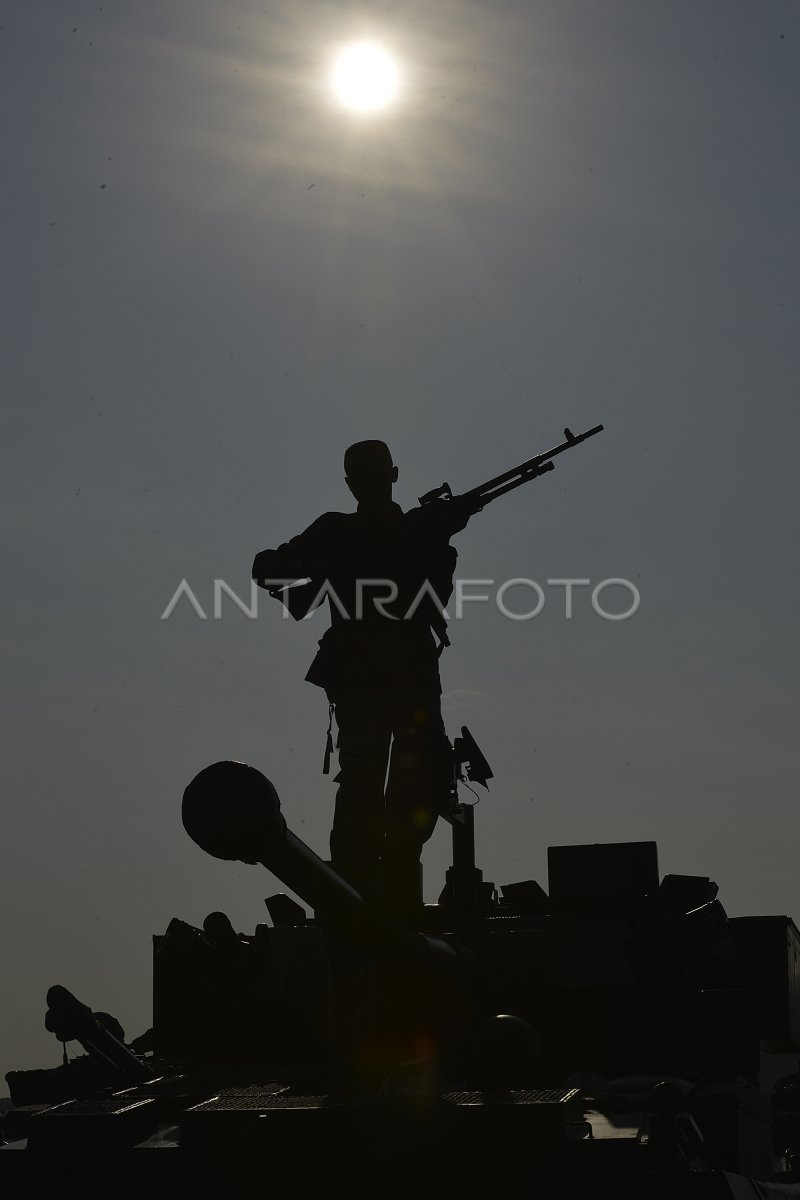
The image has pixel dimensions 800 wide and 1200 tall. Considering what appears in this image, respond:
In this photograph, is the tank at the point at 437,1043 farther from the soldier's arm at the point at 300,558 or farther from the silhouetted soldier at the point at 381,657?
the soldier's arm at the point at 300,558

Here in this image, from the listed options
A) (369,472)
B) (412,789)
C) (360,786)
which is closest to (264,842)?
(360,786)

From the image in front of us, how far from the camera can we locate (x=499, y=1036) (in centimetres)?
823

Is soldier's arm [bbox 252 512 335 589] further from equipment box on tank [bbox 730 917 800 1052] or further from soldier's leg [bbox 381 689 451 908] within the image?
equipment box on tank [bbox 730 917 800 1052]

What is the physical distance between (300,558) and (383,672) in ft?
2.97

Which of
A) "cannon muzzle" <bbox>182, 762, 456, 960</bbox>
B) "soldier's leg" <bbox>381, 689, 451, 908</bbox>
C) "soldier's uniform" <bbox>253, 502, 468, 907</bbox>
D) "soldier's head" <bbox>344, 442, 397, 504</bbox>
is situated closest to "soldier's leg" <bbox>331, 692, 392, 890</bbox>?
"soldier's uniform" <bbox>253, 502, 468, 907</bbox>

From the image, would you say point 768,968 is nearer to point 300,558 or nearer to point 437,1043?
point 437,1043

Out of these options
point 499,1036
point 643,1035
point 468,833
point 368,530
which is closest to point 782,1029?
point 643,1035

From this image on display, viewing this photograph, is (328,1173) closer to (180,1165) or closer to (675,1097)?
(180,1165)

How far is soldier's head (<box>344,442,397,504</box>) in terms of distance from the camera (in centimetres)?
1048

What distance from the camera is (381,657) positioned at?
32.8ft

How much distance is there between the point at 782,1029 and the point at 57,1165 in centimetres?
481

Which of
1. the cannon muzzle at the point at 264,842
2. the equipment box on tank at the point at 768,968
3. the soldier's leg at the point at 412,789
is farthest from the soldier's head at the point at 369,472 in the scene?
the equipment box on tank at the point at 768,968

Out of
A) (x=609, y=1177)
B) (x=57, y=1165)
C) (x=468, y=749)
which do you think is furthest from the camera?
(x=468, y=749)

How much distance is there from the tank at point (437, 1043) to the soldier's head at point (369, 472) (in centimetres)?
166
